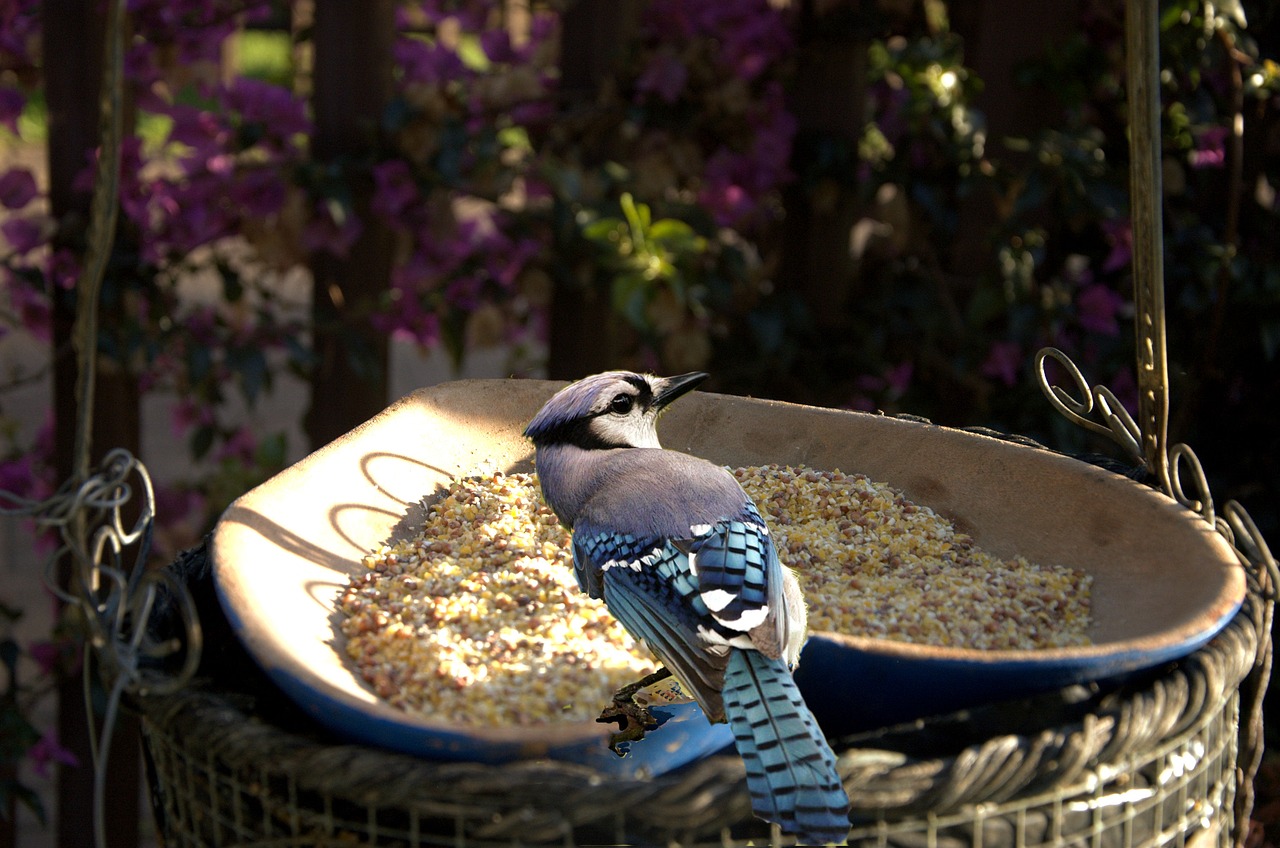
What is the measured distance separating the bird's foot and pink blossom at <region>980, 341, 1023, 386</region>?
1395mm

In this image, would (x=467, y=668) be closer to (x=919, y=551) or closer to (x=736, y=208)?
(x=919, y=551)

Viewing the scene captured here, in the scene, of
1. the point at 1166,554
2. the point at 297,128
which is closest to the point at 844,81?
the point at 297,128

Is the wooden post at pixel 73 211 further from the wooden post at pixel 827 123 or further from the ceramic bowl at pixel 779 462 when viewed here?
the wooden post at pixel 827 123

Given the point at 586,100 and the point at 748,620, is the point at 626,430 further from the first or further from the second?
the point at 586,100

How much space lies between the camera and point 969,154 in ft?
7.75

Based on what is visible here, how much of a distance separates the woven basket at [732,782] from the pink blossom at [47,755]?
3.99ft

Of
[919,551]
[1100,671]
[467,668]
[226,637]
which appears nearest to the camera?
[1100,671]

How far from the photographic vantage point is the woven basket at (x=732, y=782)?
33.6 inches

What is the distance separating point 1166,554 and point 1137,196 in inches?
12.7

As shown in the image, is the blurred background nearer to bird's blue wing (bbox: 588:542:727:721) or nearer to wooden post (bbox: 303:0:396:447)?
wooden post (bbox: 303:0:396:447)

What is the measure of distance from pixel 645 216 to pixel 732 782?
1.44 meters

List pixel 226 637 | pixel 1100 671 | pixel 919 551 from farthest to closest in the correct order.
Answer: pixel 919 551 < pixel 226 637 < pixel 1100 671

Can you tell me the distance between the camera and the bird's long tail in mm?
824

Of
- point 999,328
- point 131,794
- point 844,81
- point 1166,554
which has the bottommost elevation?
point 131,794
